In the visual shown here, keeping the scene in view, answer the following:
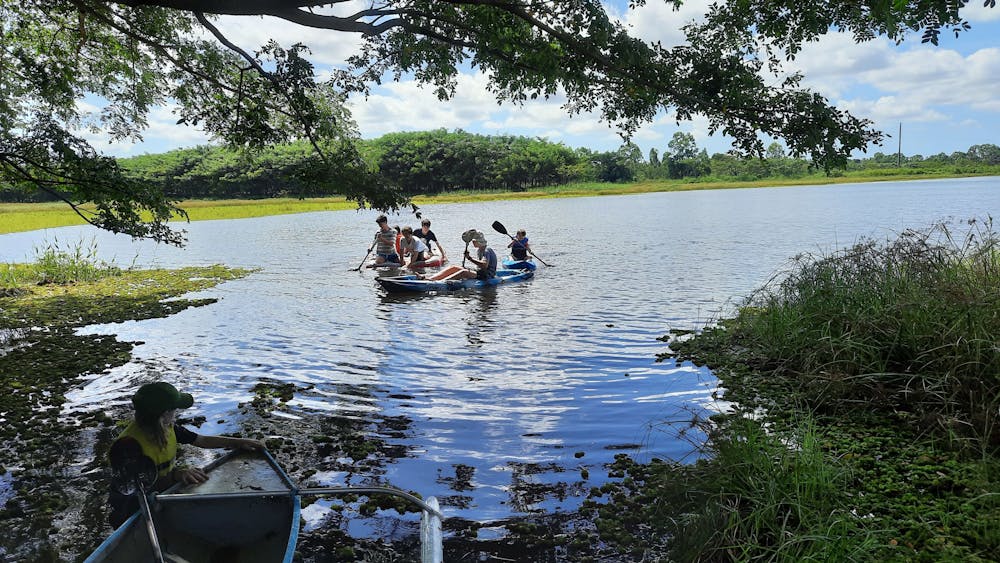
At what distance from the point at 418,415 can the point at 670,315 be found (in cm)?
771

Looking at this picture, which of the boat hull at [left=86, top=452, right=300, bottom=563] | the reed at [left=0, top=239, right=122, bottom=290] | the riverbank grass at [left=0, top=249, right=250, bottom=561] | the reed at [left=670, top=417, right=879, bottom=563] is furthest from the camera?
the reed at [left=0, top=239, right=122, bottom=290]

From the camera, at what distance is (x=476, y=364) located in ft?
35.4

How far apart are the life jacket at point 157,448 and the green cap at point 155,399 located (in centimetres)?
20

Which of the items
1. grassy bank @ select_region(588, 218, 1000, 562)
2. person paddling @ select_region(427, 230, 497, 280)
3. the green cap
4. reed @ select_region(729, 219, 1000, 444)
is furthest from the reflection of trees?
the green cap

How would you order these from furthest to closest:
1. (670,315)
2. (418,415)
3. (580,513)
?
(670,315), (418,415), (580,513)

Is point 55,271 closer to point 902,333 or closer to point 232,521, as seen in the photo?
point 232,521

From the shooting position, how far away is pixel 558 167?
108688 millimetres

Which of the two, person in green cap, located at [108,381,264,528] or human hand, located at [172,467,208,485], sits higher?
person in green cap, located at [108,381,264,528]

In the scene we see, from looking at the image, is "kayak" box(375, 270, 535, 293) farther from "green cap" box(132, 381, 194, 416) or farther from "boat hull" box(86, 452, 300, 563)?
"green cap" box(132, 381, 194, 416)

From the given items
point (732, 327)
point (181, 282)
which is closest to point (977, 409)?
point (732, 327)

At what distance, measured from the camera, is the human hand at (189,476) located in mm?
4926

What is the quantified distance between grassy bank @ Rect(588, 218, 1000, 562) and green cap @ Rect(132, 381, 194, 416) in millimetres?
3373

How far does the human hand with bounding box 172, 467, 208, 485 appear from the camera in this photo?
4926 mm

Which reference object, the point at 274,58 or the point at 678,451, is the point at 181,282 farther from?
the point at 678,451
